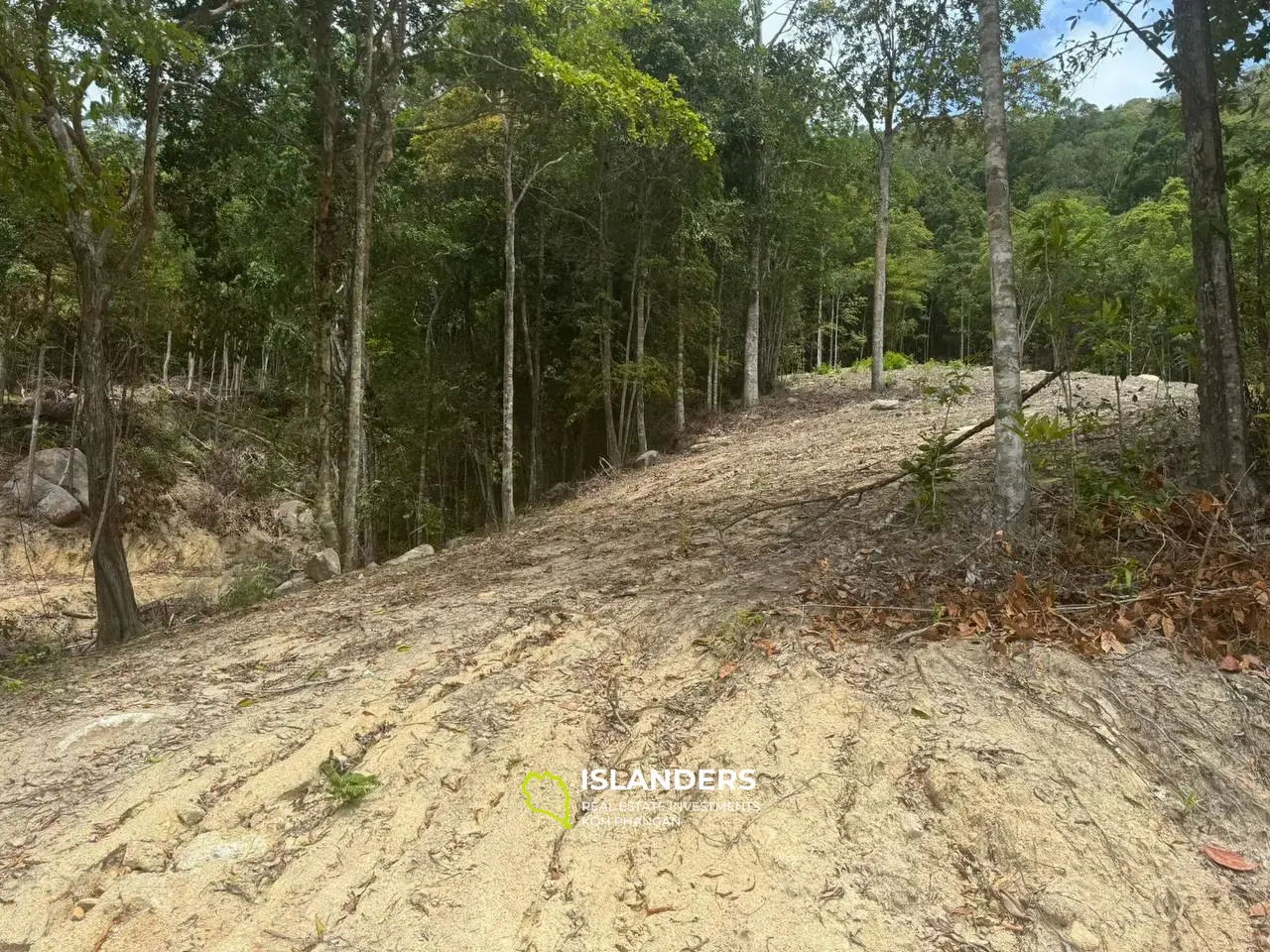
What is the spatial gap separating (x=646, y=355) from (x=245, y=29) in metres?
8.63

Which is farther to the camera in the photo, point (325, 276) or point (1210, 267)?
point (325, 276)

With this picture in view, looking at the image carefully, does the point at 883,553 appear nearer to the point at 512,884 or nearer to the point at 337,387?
the point at 512,884

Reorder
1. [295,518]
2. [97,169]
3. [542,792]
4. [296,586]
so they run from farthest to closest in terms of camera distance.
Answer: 1. [295,518]
2. [296,586]
3. [97,169]
4. [542,792]

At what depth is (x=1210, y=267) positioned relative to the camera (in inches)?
158

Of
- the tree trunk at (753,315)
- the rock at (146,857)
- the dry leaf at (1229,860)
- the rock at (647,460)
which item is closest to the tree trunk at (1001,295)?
the dry leaf at (1229,860)

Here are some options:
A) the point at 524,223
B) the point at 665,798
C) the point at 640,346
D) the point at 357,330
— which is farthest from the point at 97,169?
the point at 524,223

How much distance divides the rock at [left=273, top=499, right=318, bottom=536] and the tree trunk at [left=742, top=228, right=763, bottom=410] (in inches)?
404

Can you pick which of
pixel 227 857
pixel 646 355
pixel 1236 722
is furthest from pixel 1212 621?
pixel 646 355

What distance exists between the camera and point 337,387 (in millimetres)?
9727

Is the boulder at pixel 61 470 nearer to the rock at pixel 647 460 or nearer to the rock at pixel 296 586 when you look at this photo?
the rock at pixel 296 586

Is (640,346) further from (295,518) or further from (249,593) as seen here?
(295,518)

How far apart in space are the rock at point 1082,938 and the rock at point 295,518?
55.0ft

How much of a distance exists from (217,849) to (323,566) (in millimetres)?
6160

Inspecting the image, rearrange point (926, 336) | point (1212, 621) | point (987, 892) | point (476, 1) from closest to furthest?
1. point (987, 892)
2. point (1212, 621)
3. point (476, 1)
4. point (926, 336)
